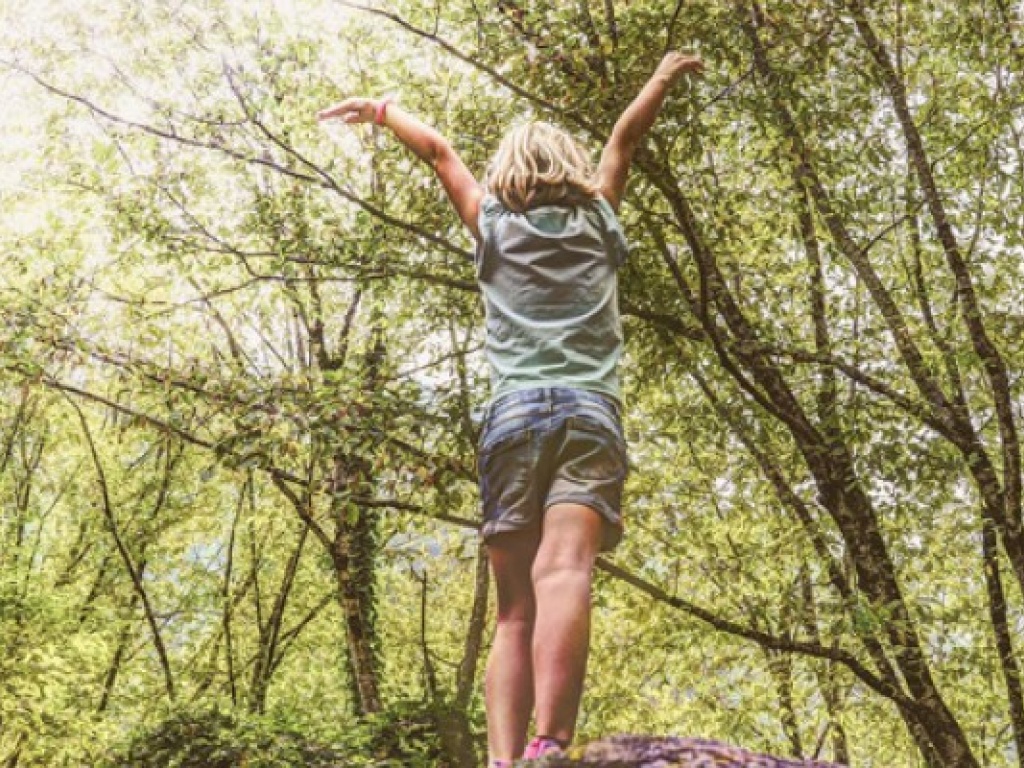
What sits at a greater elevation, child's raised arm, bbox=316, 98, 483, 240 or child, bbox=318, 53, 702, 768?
child's raised arm, bbox=316, 98, 483, 240

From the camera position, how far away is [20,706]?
13.5 m

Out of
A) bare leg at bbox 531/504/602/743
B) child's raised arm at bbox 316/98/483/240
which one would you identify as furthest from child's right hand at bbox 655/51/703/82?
bare leg at bbox 531/504/602/743

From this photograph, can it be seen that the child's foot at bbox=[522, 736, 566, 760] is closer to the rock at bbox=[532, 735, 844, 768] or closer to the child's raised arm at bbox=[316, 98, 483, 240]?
the rock at bbox=[532, 735, 844, 768]

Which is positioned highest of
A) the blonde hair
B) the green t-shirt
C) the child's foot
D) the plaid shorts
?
the blonde hair

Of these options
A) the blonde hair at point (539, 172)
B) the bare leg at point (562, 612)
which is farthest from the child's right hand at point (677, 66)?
the bare leg at point (562, 612)

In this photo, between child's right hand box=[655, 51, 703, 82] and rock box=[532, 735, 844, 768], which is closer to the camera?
rock box=[532, 735, 844, 768]

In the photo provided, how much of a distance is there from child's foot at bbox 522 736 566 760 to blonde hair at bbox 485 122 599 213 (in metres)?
1.67

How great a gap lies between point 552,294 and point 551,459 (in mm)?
556

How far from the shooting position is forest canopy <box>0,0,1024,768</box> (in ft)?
20.7

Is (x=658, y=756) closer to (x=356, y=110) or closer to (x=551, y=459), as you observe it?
(x=551, y=459)

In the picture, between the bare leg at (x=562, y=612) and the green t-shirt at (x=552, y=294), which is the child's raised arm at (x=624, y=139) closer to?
the green t-shirt at (x=552, y=294)

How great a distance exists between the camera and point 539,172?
3586mm

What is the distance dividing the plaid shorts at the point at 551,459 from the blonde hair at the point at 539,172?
68 cm

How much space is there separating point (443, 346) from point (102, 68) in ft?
18.9
